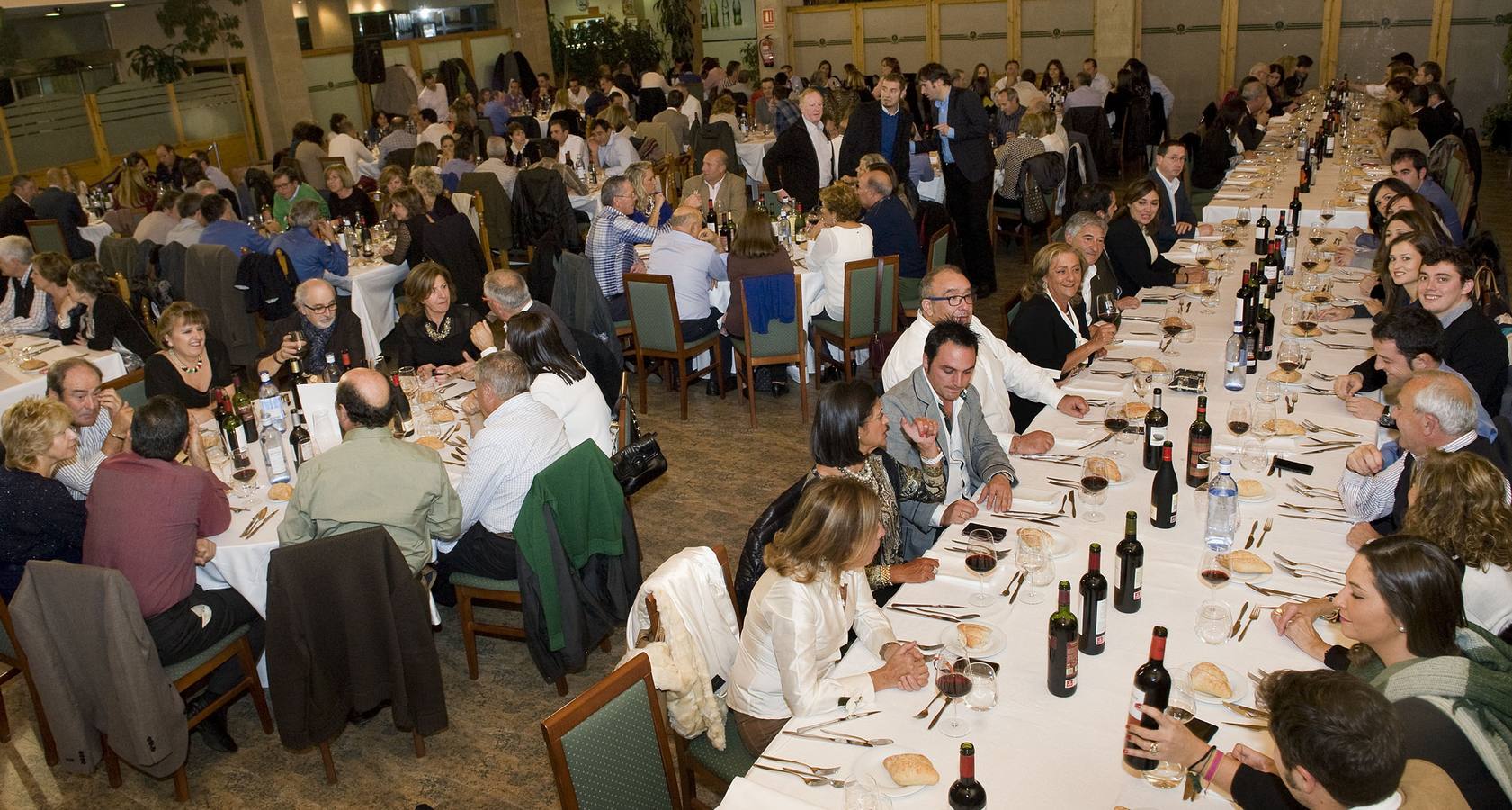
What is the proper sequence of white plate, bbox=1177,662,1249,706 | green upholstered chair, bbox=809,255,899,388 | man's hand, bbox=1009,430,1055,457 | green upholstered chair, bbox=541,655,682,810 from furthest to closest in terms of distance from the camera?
green upholstered chair, bbox=809,255,899,388 → man's hand, bbox=1009,430,1055,457 → white plate, bbox=1177,662,1249,706 → green upholstered chair, bbox=541,655,682,810

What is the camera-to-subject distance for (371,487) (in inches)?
157

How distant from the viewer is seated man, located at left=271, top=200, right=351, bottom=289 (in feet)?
25.1

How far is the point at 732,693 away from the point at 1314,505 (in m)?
1.98

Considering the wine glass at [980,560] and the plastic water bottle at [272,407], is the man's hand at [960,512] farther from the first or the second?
the plastic water bottle at [272,407]

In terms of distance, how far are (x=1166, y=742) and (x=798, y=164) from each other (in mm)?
7473

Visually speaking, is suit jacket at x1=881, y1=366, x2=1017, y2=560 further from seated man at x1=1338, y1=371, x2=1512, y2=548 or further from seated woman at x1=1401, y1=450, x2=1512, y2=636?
seated woman at x1=1401, y1=450, x2=1512, y2=636

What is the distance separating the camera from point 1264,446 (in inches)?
157

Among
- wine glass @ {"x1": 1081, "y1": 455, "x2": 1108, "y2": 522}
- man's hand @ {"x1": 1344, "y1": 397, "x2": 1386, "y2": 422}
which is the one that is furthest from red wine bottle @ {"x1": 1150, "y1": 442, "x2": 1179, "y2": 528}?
man's hand @ {"x1": 1344, "y1": 397, "x2": 1386, "y2": 422}

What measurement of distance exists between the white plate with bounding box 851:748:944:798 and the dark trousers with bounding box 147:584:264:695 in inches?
100

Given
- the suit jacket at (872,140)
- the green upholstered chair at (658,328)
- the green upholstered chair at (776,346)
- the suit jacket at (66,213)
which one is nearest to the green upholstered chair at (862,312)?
the green upholstered chair at (776,346)

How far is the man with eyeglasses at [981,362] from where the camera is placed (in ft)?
15.2

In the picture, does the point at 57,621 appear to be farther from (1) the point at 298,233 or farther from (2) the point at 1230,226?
(2) the point at 1230,226

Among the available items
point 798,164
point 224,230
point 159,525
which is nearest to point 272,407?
point 159,525

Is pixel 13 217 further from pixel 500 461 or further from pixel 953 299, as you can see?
pixel 953 299
